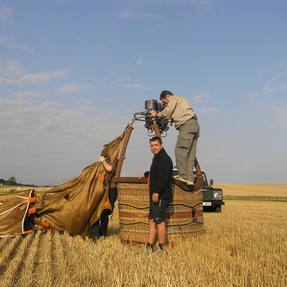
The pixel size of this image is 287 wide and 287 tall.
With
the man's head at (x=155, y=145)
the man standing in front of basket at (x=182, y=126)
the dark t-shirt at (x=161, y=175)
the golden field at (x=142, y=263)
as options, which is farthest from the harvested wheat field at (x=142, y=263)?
the man's head at (x=155, y=145)

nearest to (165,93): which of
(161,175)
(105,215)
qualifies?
(161,175)

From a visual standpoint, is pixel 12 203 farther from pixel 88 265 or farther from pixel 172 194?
pixel 88 265

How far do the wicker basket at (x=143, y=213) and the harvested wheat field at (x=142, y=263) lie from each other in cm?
19

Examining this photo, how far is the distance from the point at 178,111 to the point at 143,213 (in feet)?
5.49

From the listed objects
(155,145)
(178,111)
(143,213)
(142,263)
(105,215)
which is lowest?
(142,263)

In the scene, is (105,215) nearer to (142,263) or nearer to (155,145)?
(155,145)

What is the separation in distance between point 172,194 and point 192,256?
5.17 ft

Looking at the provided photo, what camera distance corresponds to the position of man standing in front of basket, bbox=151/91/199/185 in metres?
7.68

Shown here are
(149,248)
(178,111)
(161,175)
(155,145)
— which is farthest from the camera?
(178,111)

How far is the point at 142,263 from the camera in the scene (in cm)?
548

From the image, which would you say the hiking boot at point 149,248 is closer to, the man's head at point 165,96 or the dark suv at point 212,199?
the man's head at point 165,96

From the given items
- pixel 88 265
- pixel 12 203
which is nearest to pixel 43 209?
pixel 12 203

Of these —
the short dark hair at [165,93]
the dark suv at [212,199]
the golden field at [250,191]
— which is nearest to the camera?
the short dark hair at [165,93]

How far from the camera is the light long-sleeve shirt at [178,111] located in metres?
7.68
